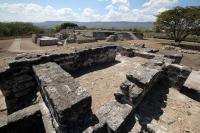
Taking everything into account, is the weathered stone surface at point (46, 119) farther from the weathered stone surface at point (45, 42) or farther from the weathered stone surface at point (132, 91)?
the weathered stone surface at point (45, 42)

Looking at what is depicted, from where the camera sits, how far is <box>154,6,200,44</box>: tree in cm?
1791

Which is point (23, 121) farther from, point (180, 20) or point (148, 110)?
point (180, 20)

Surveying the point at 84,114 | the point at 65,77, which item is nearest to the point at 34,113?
the point at 65,77

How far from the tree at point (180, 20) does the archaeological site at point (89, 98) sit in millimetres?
19332

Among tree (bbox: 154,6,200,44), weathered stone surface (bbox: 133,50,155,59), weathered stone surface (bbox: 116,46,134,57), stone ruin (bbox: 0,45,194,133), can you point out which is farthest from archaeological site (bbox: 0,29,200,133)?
tree (bbox: 154,6,200,44)

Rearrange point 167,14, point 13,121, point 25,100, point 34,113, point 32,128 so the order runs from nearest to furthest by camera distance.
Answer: point 13,121 → point 34,113 → point 32,128 → point 25,100 → point 167,14

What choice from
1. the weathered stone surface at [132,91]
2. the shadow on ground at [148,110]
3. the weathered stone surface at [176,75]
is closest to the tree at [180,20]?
the weathered stone surface at [176,75]

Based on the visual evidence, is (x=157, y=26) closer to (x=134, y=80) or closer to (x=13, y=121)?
(x=134, y=80)

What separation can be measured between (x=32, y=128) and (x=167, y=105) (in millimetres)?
4450

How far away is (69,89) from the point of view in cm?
259

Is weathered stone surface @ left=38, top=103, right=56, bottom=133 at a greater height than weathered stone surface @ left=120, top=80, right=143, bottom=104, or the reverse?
weathered stone surface @ left=120, top=80, right=143, bottom=104

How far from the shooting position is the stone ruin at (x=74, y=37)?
19.2 m

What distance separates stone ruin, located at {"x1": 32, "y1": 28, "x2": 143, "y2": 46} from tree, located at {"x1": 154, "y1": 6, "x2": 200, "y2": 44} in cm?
876

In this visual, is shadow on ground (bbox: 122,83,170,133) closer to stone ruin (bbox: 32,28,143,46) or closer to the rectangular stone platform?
the rectangular stone platform
